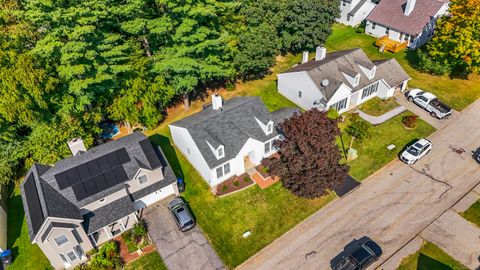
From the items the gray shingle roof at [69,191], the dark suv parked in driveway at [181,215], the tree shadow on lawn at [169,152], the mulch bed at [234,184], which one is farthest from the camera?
the tree shadow on lawn at [169,152]

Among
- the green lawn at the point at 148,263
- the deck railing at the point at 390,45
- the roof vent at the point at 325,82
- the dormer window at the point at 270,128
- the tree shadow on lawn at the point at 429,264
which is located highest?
the roof vent at the point at 325,82

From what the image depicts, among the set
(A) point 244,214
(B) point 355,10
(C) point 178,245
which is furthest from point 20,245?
(B) point 355,10

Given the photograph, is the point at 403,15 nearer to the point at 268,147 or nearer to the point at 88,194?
the point at 268,147

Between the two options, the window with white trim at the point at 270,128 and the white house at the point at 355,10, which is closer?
the window with white trim at the point at 270,128

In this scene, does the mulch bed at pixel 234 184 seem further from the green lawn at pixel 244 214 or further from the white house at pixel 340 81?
the white house at pixel 340 81

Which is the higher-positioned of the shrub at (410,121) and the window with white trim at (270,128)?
the window with white trim at (270,128)

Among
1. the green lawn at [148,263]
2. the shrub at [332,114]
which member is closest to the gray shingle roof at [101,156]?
the green lawn at [148,263]

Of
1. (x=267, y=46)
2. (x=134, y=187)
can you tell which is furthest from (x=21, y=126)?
(x=267, y=46)
